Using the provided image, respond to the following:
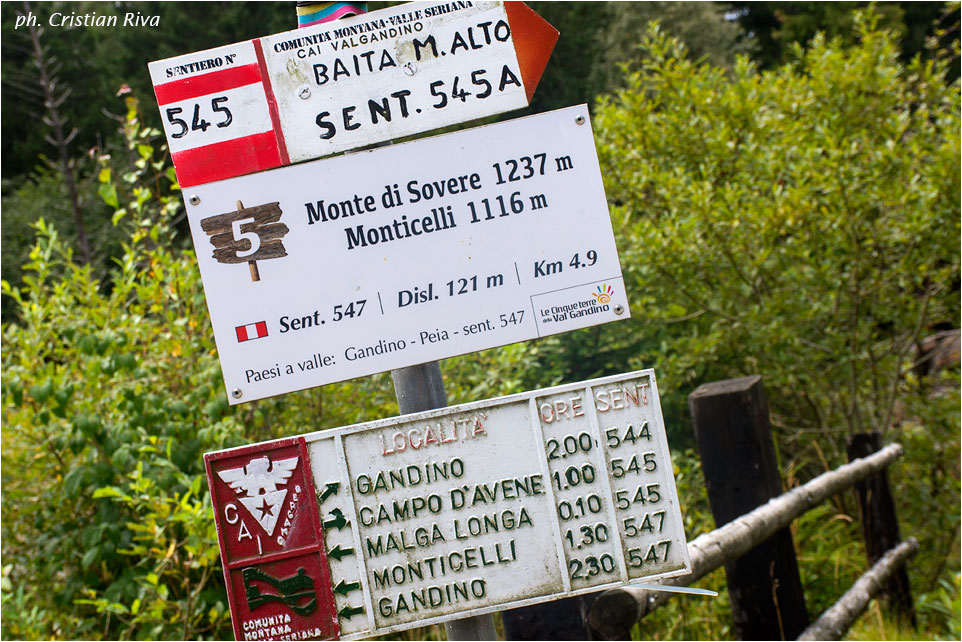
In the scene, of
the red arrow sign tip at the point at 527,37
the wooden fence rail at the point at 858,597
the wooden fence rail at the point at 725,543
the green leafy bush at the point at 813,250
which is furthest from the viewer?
the green leafy bush at the point at 813,250

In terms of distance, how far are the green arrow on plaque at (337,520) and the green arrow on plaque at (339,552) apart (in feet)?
0.12

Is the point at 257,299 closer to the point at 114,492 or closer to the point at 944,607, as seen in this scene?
the point at 114,492

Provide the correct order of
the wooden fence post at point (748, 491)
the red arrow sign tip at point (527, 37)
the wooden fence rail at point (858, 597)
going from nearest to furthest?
the red arrow sign tip at point (527, 37), the wooden fence post at point (748, 491), the wooden fence rail at point (858, 597)

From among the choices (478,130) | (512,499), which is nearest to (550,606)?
(512,499)

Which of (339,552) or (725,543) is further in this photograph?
(725,543)

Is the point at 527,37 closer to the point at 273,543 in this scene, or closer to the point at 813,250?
the point at 273,543

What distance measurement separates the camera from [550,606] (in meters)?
2.35

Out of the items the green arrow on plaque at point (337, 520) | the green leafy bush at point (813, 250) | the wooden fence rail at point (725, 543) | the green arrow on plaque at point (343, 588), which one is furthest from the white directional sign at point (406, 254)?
the green leafy bush at point (813, 250)

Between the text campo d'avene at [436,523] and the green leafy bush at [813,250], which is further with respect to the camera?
the green leafy bush at [813,250]

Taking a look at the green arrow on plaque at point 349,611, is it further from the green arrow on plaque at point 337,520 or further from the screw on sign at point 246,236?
Result: the screw on sign at point 246,236

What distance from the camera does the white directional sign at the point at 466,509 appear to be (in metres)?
1.44

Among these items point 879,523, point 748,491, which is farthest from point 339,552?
point 879,523

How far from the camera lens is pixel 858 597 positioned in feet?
11.5

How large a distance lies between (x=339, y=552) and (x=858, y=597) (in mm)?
2897
